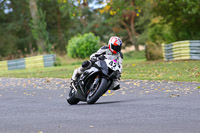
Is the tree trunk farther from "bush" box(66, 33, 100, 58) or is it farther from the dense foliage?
"bush" box(66, 33, 100, 58)

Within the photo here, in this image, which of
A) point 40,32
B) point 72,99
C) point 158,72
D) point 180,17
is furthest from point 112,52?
point 40,32

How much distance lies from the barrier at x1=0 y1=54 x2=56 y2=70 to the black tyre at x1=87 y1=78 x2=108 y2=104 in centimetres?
2776

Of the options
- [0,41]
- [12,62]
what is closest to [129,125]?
[12,62]

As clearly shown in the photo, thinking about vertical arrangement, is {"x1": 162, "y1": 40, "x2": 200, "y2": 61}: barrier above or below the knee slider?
below

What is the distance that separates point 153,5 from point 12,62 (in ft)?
46.6

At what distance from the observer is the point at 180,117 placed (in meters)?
7.67

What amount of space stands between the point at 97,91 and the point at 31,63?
2936 centimetres

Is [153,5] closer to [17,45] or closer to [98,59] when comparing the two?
[98,59]

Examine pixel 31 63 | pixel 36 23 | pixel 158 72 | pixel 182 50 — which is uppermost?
pixel 36 23

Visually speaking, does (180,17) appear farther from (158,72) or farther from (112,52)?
(112,52)

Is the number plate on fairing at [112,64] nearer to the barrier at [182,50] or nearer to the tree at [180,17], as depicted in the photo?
the tree at [180,17]

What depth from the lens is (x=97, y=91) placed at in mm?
9758

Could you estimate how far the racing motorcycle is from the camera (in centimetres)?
984

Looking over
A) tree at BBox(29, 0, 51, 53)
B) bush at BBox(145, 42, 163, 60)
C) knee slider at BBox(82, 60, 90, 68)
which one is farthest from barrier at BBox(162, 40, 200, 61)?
knee slider at BBox(82, 60, 90, 68)
